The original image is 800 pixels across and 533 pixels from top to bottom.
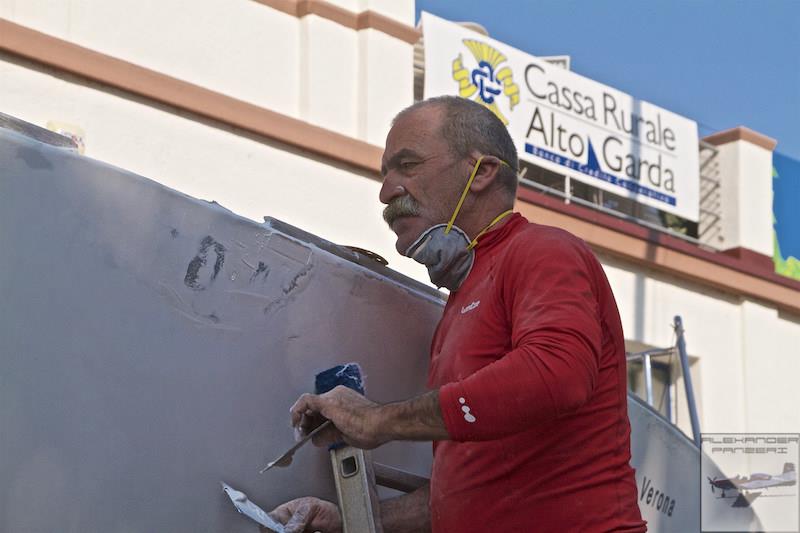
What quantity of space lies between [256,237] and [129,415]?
462 mm

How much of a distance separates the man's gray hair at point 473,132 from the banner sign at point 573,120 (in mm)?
6300

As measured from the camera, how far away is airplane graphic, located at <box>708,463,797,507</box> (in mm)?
4503

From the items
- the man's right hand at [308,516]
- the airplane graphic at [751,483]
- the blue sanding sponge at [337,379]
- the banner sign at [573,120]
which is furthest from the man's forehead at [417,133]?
the banner sign at [573,120]

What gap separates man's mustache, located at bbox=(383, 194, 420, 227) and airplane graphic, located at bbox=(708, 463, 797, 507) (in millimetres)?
2020

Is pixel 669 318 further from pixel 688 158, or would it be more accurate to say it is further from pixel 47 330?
pixel 47 330

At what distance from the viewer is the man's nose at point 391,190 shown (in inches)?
110

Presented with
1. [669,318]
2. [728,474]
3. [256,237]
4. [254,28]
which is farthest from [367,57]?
[256,237]

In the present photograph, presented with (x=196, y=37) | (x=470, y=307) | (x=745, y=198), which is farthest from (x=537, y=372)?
Answer: (x=745, y=198)

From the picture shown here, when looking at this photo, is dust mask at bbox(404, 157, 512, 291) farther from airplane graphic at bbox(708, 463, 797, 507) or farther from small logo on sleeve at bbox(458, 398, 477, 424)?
airplane graphic at bbox(708, 463, 797, 507)

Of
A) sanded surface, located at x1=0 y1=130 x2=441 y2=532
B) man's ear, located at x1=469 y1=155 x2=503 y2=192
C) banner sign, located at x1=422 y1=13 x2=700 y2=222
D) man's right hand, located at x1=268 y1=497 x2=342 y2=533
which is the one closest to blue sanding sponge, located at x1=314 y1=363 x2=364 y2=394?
sanded surface, located at x1=0 y1=130 x2=441 y2=532

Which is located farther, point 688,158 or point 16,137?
point 688,158

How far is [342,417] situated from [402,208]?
0.53 meters

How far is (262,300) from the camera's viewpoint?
8.74ft

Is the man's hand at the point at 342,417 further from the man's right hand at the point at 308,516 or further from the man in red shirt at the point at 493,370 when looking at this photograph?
the man's right hand at the point at 308,516
